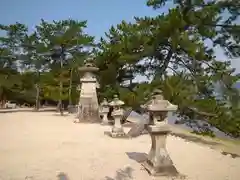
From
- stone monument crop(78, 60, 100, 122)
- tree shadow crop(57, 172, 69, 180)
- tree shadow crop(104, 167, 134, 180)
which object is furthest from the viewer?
stone monument crop(78, 60, 100, 122)

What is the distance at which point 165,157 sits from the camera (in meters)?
6.64

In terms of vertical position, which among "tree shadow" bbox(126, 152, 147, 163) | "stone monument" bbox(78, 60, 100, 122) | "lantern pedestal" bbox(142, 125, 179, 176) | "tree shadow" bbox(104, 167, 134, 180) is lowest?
"tree shadow" bbox(104, 167, 134, 180)

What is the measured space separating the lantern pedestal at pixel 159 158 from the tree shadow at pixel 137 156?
953 mm

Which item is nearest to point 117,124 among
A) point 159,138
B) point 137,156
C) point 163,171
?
point 137,156

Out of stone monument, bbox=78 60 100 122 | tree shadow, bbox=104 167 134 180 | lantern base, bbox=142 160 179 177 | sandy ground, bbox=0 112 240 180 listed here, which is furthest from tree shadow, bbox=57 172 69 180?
stone monument, bbox=78 60 100 122

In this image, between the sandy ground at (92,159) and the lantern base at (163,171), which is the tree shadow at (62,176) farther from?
the lantern base at (163,171)

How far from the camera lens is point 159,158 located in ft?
21.7

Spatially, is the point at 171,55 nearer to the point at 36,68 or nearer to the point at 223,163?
the point at 223,163

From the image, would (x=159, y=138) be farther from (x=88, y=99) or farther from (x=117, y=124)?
(x=88, y=99)

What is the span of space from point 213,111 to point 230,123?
887 millimetres

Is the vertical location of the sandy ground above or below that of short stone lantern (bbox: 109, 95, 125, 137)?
below

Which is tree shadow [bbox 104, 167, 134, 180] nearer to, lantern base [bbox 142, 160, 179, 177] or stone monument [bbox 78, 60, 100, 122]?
lantern base [bbox 142, 160, 179, 177]

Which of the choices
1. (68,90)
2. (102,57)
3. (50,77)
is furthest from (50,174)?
(50,77)

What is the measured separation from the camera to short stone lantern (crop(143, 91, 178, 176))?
6.53 m
